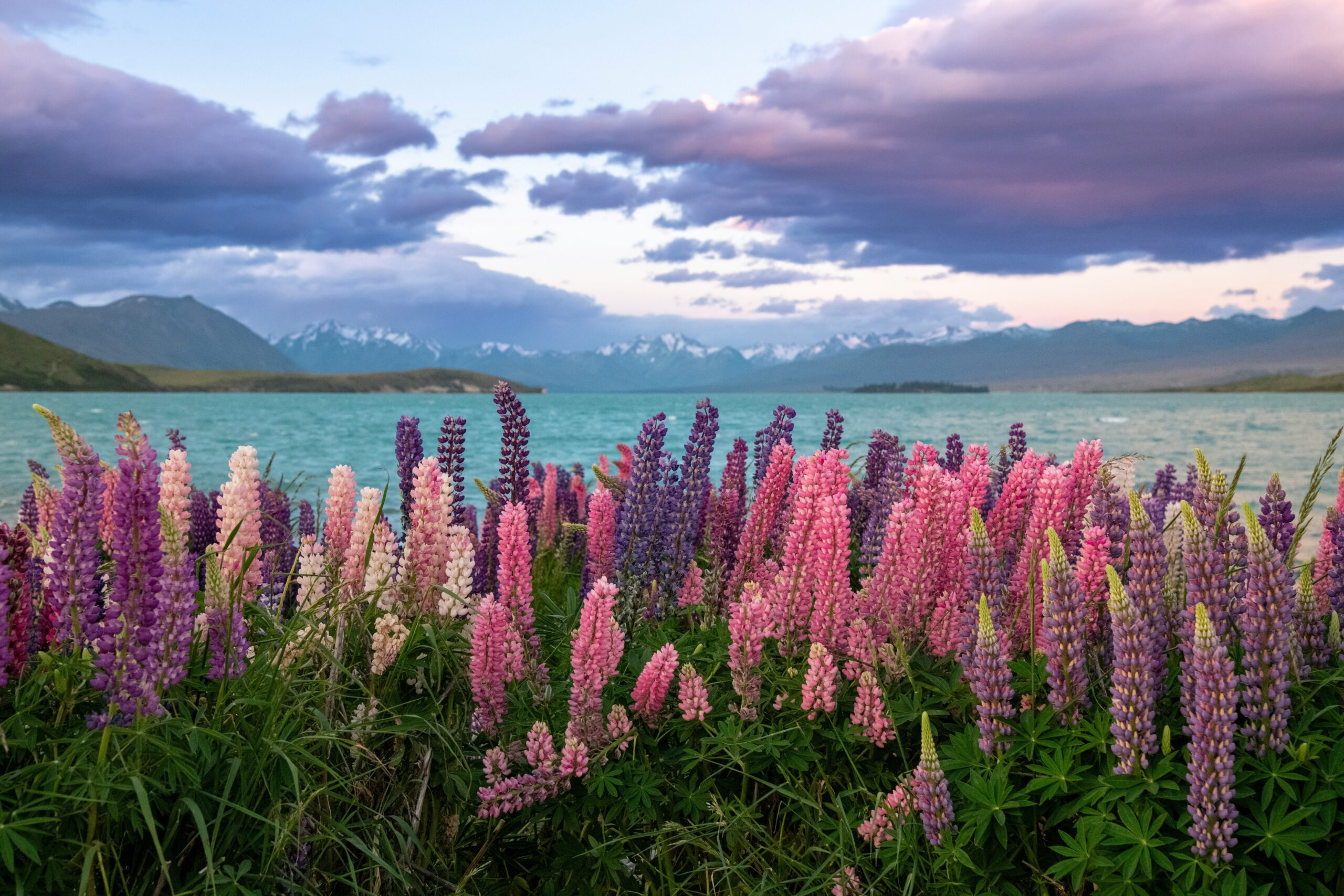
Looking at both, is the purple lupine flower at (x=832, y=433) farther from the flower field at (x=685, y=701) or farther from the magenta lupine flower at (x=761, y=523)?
the flower field at (x=685, y=701)

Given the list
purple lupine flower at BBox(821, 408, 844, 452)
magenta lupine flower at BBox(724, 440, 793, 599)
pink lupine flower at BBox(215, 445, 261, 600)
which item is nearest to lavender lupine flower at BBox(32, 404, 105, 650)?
pink lupine flower at BBox(215, 445, 261, 600)

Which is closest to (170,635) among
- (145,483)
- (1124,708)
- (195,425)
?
(145,483)

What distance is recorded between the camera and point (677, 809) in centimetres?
360

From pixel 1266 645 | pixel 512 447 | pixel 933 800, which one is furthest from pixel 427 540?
pixel 1266 645

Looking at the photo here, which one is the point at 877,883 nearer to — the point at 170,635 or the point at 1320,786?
the point at 1320,786

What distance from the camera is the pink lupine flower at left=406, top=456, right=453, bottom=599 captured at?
4.47 meters

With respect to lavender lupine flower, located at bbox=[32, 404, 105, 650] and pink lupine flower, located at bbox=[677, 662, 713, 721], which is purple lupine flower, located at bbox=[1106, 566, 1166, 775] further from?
lavender lupine flower, located at bbox=[32, 404, 105, 650]

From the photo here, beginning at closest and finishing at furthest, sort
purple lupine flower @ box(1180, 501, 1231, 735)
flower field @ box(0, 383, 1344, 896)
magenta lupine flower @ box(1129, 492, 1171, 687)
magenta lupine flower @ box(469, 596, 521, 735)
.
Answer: flower field @ box(0, 383, 1344, 896), purple lupine flower @ box(1180, 501, 1231, 735), magenta lupine flower @ box(1129, 492, 1171, 687), magenta lupine flower @ box(469, 596, 521, 735)

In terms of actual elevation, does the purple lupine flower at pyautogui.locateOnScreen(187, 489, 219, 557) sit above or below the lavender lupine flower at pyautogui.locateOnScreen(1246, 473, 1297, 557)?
below

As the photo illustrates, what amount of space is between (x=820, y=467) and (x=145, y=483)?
9.28 ft

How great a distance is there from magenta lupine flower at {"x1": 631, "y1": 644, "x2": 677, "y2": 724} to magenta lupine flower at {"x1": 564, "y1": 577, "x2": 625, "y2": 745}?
0.15 meters

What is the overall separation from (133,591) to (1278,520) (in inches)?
197

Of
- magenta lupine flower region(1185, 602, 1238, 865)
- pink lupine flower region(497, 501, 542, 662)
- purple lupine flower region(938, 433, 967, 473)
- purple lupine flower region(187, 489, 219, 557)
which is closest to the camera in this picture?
magenta lupine flower region(1185, 602, 1238, 865)

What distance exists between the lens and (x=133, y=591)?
9.20ft
